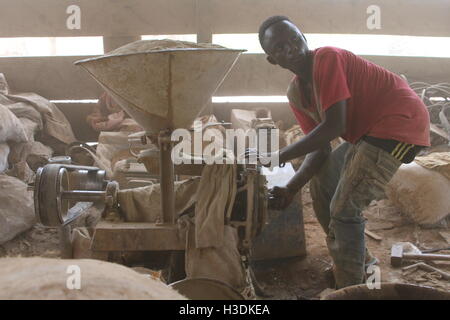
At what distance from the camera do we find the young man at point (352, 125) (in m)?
2.50

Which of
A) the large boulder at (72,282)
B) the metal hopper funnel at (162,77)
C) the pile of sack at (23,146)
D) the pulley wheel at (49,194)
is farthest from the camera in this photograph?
the pile of sack at (23,146)

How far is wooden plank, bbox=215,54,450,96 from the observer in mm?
6707

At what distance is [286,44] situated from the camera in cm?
257

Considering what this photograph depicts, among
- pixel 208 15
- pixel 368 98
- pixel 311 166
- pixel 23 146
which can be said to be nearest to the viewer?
pixel 368 98

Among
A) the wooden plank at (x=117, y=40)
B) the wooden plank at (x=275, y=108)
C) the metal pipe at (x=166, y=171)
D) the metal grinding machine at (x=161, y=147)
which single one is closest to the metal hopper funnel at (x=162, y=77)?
the metal grinding machine at (x=161, y=147)

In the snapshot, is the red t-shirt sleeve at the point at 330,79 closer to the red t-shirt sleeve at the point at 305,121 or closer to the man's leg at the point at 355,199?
the man's leg at the point at 355,199

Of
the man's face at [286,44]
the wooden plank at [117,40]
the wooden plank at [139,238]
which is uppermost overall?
the wooden plank at [117,40]

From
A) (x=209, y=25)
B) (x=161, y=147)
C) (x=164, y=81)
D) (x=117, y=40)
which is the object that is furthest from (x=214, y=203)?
(x=117, y=40)

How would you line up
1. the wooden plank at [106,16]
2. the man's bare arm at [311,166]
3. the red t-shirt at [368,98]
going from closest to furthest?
the red t-shirt at [368,98]
the man's bare arm at [311,166]
the wooden plank at [106,16]

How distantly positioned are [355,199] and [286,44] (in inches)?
40.5

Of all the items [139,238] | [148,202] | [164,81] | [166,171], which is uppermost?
[164,81]

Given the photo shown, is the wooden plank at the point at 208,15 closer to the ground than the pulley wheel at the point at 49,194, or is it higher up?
higher up

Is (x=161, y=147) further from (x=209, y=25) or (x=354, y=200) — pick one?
(x=209, y=25)

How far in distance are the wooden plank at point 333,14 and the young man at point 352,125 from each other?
4.25 metres
